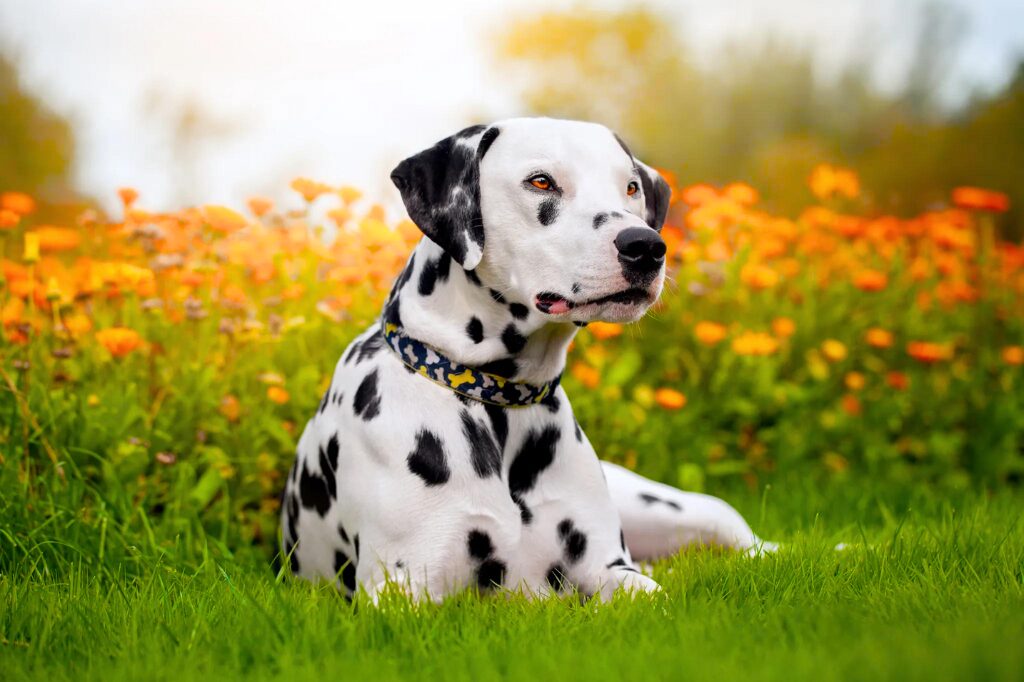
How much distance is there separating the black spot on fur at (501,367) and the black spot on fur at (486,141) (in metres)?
0.65

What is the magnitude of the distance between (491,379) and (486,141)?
2.49 ft

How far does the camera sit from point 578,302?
9.93 ft

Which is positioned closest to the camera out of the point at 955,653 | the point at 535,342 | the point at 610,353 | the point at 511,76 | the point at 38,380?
the point at 955,653

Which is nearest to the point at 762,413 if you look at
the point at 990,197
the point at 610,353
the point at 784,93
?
the point at 610,353

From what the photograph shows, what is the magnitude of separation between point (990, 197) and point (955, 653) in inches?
207

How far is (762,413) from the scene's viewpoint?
6168mm

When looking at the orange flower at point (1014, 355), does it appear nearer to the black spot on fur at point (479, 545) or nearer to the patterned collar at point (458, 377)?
the patterned collar at point (458, 377)

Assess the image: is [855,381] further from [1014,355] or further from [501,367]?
[501,367]

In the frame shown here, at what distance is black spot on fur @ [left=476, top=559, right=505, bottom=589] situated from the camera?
3154 mm

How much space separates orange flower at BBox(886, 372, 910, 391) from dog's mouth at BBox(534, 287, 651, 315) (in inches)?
150

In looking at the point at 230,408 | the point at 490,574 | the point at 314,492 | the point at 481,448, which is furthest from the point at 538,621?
the point at 230,408

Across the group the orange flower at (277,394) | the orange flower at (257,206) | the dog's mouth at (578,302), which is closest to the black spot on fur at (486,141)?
the dog's mouth at (578,302)

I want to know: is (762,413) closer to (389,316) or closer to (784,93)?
(389,316)

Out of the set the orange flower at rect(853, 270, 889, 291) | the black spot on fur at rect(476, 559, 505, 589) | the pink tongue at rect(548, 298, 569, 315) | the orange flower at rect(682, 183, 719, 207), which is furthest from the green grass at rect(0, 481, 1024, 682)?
the orange flower at rect(682, 183, 719, 207)
